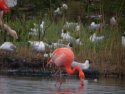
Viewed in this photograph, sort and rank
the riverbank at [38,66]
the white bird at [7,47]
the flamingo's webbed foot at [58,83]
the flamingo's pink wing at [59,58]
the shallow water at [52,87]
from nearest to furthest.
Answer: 1. the shallow water at [52,87]
2. the flamingo's webbed foot at [58,83]
3. the flamingo's pink wing at [59,58]
4. the riverbank at [38,66]
5. the white bird at [7,47]

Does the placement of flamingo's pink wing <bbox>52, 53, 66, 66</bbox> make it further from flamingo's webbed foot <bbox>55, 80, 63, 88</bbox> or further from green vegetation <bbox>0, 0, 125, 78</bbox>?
green vegetation <bbox>0, 0, 125, 78</bbox>

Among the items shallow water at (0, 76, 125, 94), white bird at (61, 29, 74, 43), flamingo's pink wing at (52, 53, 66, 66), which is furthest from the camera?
white bird at (61, 29, 74, 43)

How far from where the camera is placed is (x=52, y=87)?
15164 millimetres

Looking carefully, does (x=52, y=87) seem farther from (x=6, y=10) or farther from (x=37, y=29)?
(x=6, y=10)

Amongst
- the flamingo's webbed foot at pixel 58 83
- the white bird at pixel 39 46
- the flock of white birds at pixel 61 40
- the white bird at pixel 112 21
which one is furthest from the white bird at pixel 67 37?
the flamingo's webbed foot at pixel 58 83

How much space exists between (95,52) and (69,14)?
739 centimetres

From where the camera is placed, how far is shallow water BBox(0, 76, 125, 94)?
13789 mm

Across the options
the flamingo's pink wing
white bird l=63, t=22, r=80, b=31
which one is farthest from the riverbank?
white bird l=63, t=22, r=80, b=31

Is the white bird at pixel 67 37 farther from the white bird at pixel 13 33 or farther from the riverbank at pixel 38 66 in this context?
the white bird at pixel 13 33

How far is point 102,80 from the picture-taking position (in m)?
18.0

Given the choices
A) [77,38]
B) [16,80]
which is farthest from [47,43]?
[16,80]

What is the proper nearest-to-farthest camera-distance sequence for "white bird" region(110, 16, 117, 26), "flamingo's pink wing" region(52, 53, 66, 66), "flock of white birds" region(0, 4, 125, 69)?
"flamingo's pink wing" region(52, 53, 66, 66), "flock of white birds" region(0, 4, 125, 69), "white bird" region(110, 16, 117, 26)

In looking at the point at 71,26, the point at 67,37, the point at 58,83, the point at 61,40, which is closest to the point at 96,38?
the point at 67,37

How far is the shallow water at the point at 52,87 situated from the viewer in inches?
543
